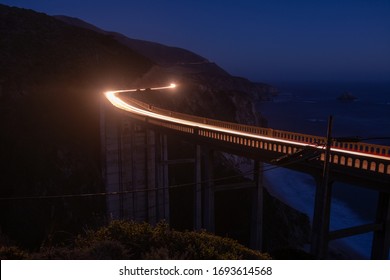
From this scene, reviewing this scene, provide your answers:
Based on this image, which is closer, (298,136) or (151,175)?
(298,136)

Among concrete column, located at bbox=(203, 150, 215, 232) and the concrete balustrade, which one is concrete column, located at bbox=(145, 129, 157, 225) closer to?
the concrete balustrade

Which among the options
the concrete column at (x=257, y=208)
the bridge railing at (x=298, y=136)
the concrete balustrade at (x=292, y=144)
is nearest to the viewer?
the concrete balustrade at (x=292, y=144)

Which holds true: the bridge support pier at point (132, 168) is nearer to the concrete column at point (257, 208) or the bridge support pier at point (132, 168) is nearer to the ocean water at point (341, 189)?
the concrete column at point (257, 208)

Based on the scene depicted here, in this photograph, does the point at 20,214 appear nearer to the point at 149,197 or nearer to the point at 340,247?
the point at 149,197

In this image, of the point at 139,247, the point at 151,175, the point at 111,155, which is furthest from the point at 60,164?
the point at 139,247

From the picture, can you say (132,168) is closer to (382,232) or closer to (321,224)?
(321,224)

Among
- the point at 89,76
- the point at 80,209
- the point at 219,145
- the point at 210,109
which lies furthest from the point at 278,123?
the point at 219,145

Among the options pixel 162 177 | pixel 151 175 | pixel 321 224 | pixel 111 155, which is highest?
pixel 321 224

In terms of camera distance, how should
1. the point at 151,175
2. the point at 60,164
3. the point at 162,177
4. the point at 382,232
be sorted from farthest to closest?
1. the point at 60,164
2. the point at 151,175
3. the point at 162,177
4. the point at 382,232

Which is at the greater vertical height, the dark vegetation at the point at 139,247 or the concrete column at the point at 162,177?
the dark vegetation at the point at 139,247

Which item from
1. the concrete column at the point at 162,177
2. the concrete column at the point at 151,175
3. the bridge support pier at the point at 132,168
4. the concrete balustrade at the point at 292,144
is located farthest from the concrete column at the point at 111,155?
the concrete balustrade at the point at 292,144
